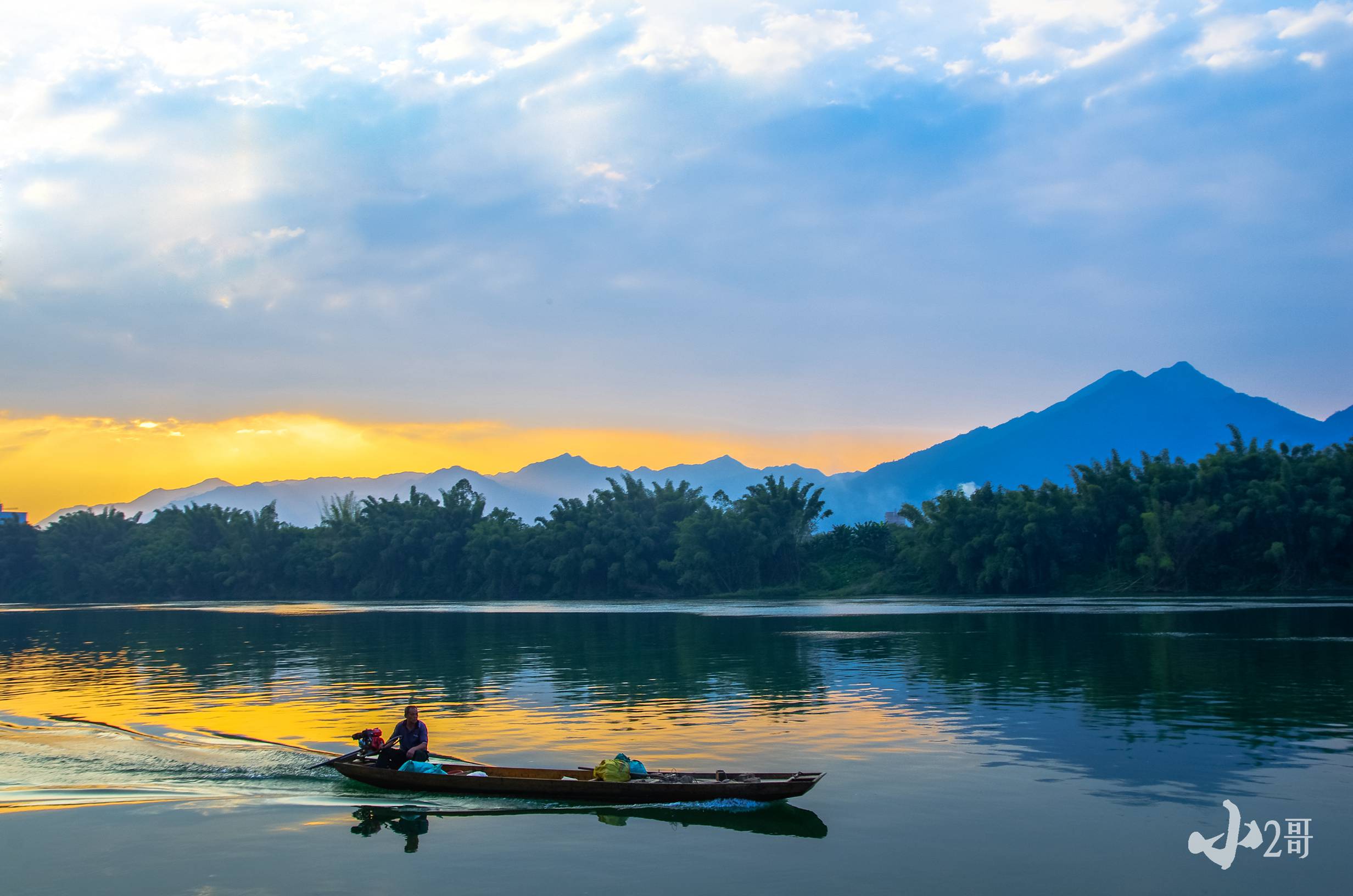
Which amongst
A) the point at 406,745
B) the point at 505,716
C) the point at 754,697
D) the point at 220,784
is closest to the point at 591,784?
the point at 406,745

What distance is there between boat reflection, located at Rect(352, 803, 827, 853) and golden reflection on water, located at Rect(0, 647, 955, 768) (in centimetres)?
338

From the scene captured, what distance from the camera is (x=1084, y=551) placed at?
83125 mm

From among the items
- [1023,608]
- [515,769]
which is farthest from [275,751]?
[1023,608]

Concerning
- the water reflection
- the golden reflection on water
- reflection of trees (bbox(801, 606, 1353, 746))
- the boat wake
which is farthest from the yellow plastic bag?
reflection of trees (bbox(801, 606, 1353, 746))

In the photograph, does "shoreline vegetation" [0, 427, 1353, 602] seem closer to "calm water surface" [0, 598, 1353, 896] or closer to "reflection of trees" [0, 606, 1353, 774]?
"reflection of trees" [0, 606, 1353, 774]

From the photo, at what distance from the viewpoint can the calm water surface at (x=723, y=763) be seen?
13227 mm

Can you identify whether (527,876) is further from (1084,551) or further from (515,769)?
(1084,551)

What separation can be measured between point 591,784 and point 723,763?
164 inches

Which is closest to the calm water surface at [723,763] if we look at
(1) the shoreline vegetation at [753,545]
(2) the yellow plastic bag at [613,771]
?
(2) the yellow plastic bag at [613,771]

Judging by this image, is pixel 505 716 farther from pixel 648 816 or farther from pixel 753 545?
pixel 753 545

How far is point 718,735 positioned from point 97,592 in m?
128

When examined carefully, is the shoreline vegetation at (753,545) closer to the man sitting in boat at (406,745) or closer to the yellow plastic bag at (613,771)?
the yellow plastic bag at (613,771)

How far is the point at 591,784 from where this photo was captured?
15.7 meters

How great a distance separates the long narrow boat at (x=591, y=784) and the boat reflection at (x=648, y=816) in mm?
218
